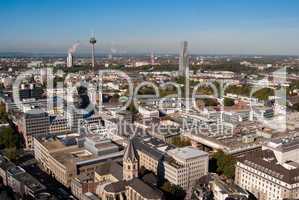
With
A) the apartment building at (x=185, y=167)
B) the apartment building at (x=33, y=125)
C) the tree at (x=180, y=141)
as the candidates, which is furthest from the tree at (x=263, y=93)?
the apartment building at (x=33, y=125)

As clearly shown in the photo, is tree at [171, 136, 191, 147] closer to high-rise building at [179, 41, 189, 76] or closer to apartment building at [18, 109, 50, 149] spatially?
apartment building at [18, 109, 50, 149]

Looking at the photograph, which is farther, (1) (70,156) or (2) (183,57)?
(2) (183,57)

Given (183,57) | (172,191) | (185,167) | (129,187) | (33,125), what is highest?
(183,57)

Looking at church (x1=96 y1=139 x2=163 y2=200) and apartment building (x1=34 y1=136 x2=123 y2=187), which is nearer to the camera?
church (x1=96 y1=139 x2=163 y2=200)

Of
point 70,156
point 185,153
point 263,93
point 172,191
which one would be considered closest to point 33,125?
point 70,156

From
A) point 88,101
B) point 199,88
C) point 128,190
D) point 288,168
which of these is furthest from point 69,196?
point 199,88

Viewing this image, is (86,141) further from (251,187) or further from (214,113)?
(214,113)

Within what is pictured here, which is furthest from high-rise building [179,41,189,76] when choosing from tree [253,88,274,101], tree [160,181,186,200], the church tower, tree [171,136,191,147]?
Result: the church tower

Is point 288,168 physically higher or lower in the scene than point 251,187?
higher

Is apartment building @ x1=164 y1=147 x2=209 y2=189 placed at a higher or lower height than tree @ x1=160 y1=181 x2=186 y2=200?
higher

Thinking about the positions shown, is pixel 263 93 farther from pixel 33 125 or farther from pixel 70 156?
pixel 70 156

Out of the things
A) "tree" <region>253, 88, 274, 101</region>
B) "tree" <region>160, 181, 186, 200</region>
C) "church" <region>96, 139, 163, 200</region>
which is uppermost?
"tree" <region>253, 88, 274, 101</region>
